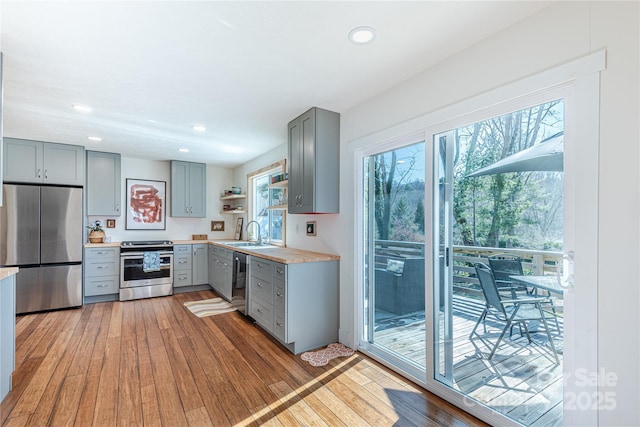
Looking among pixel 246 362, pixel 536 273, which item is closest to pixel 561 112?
pixel 536 273

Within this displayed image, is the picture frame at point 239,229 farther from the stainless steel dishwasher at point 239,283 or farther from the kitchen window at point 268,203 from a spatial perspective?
the stainless steel dishwasher at point 239,283

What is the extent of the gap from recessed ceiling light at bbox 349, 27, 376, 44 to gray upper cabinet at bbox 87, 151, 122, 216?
4.78 metres

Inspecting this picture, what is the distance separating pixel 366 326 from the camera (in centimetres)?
296

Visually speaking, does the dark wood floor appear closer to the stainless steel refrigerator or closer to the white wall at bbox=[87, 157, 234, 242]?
the stainless steel refrigerator

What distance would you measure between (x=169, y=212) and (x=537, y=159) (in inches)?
225

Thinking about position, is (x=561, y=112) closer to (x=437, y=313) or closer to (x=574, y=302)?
(x=574, y=302)

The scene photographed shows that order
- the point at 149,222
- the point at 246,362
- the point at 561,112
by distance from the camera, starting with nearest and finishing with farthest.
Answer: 1. the point at 561,112
2. the point at 246,362
3. the point at 149,222

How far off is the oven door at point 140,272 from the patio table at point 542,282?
4.94m

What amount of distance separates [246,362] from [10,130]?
4.13 m

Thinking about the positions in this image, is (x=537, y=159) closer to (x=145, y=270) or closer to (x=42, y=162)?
(x=145, y=270)

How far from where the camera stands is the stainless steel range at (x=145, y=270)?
15.4ft

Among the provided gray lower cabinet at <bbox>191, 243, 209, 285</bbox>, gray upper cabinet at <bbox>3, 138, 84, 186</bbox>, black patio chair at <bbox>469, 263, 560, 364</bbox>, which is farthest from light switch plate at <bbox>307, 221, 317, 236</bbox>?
gray upper cabinet at <bbox>3, 138, 84, 186</bbox>

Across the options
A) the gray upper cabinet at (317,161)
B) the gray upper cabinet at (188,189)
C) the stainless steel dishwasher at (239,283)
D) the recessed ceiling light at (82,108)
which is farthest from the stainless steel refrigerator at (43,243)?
the gray upper cabinet at (317,161)

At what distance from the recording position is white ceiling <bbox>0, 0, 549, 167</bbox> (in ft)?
5.35
